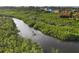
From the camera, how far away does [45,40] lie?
237 cm

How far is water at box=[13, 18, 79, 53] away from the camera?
233 cm

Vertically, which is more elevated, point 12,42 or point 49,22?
point 49,22

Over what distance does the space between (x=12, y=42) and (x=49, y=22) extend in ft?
1.57

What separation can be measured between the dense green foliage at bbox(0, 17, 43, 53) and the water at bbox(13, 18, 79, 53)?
5cm

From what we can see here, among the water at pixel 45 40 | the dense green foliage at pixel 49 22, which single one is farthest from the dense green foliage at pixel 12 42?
the dense green foliage at pixel 49 22

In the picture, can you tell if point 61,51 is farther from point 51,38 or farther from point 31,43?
point 31,43

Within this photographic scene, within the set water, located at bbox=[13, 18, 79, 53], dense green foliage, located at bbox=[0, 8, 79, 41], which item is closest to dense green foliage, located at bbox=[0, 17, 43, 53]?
water, located at bbox=[13, 18, 79, 53]

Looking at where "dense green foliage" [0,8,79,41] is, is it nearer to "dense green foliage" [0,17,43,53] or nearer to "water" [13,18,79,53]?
"water" [13,18,79,53]

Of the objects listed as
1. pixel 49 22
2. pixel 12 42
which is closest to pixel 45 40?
pixel 49 22

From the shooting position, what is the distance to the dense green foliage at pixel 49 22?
2.38 metres

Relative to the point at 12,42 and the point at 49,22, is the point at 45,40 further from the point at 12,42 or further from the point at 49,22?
the point at 12,42

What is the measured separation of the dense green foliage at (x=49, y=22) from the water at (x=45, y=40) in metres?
0.05

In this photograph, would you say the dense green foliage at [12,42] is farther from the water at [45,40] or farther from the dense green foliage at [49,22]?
the dense green foliage at [49,22]
